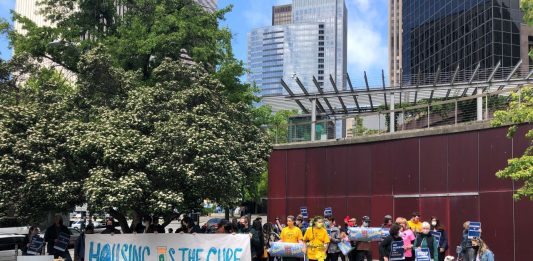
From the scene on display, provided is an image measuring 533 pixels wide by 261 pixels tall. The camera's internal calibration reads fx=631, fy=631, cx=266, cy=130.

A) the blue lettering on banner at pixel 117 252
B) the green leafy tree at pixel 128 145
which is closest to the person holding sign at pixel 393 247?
the green leafy tree at pixel 128 145

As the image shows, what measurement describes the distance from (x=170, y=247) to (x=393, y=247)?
5554mm

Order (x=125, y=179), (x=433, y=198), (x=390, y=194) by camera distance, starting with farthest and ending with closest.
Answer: (x=390, y=194), (x=433, y=198), (x=125, y=179)

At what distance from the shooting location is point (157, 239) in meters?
15.4

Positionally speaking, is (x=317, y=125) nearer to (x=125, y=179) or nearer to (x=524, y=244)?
(x=524, y=244)

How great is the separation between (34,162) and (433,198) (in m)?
13.8

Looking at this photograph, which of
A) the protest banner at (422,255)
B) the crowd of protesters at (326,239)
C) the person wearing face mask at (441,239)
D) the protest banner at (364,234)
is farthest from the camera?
the protest banner at (364,234)

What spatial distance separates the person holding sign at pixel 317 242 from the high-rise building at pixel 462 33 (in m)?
43.2

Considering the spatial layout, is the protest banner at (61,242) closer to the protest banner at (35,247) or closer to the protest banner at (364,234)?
the protest banner at (35,247)

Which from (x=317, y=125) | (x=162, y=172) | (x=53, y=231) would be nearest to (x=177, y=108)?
(x=162, y=172)

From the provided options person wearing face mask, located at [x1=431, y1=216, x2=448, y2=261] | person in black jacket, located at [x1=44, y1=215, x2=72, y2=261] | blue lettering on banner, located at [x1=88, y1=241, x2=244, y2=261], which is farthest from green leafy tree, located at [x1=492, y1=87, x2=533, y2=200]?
person in black jacket, located at [x1=44, y1=215, x2=72, y2=261]

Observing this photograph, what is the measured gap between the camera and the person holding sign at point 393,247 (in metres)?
12.6

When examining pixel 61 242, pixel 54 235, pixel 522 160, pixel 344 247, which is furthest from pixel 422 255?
pixel 54 235

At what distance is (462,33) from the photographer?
73.2 metres

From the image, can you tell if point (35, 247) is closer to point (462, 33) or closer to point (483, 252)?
point (483, 252)
